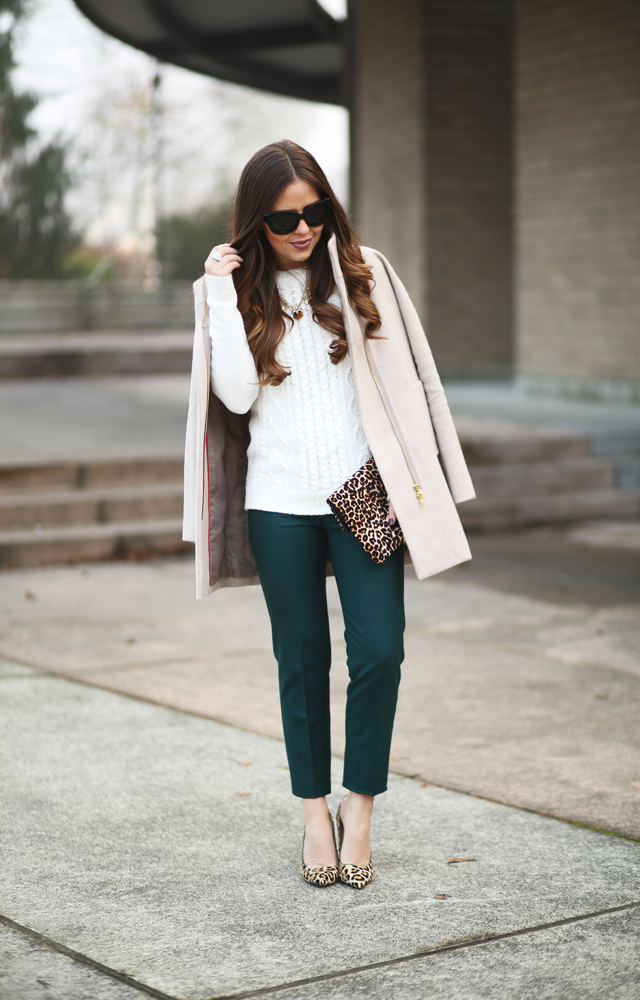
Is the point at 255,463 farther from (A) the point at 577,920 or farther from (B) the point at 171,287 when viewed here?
(B) the point at 171,287

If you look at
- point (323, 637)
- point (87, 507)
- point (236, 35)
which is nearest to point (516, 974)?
point (323, 637)

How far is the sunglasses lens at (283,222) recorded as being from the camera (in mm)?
3137

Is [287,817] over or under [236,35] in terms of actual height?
under

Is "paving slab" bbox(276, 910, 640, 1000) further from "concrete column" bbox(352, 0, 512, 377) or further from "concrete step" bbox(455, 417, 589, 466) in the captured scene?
"concrete column" bbox(352, 0, 512, 377)

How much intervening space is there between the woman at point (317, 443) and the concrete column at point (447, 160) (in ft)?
43.1

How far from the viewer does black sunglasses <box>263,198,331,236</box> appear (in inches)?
123

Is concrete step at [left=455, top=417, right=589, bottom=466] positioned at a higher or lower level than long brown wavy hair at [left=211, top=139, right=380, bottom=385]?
lower

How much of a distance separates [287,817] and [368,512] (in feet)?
3.73

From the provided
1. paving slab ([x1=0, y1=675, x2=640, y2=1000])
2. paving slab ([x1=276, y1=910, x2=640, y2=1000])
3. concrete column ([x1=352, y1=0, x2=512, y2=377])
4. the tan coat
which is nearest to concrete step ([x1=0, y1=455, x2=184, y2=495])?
paving slab ([x1=0, y1=675, x2=640, y2=1000])

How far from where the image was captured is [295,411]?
10.7 ft

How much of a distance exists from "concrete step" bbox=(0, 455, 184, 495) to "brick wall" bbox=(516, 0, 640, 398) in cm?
588

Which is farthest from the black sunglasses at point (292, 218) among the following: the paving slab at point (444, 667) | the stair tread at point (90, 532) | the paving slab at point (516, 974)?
the stair tread at point (90, 532)

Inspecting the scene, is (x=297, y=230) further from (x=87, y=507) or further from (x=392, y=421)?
(x=87, y=507)

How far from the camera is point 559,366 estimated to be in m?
14.1
